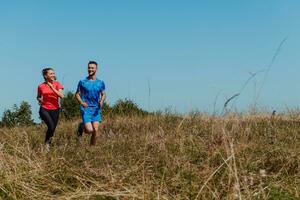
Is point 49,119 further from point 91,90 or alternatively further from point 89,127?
point 91,90

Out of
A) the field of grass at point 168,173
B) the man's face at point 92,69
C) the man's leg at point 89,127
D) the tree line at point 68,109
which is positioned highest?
the tree line at point 68,109

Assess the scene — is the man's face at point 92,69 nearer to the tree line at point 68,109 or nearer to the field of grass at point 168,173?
the field of grass at point 168,173

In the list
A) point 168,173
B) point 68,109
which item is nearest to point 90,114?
point 168,173

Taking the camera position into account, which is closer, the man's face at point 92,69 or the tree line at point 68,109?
the man's face at point 92,69

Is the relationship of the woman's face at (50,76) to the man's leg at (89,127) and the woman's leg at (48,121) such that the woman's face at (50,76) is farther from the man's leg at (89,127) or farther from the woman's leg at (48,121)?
the man's leg at (89,127)

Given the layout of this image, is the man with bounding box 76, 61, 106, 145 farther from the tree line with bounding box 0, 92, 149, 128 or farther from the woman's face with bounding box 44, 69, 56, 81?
the tree line with bounding box 0, 92, 149, 128

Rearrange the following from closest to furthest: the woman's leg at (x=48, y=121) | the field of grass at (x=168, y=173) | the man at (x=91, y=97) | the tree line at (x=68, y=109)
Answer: the field of grass at (x=168, y=173)
the woman's leg at (x=48, y=121)
the man at (x=91, y=97)
the tree line at (x=68, y=109)

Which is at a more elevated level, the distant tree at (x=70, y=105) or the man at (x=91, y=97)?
the distant tree at (x=70, y=105)

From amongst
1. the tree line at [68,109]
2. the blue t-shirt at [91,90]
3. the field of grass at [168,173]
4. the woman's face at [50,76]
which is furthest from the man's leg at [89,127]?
the tree line at [68,109]

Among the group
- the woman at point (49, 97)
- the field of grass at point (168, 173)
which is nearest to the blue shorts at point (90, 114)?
the woman at point (49, 97)

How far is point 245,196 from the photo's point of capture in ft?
14.2

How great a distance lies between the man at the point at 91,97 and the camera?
11.9 meters

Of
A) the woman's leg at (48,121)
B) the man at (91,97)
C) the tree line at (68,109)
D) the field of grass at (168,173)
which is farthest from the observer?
the tree line at (68,109)

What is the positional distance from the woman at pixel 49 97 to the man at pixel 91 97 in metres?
0.48
